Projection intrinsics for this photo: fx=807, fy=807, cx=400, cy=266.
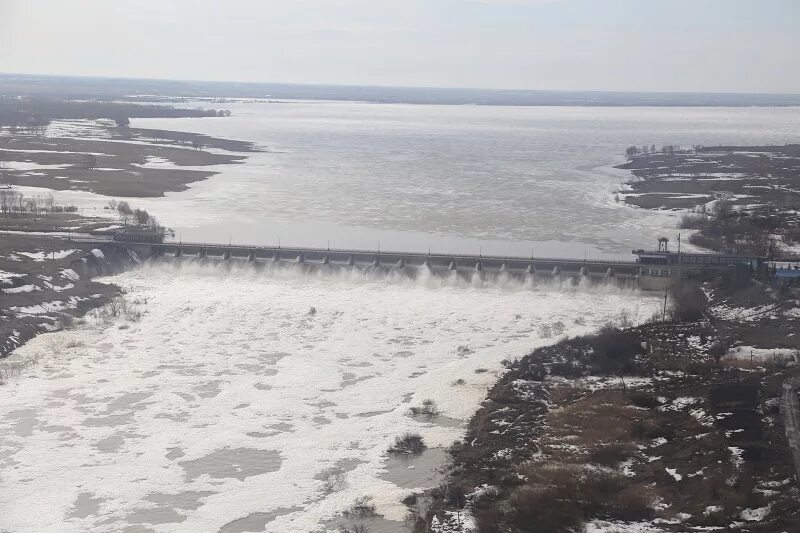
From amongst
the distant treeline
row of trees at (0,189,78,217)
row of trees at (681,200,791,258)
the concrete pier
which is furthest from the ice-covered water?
the distant treeline

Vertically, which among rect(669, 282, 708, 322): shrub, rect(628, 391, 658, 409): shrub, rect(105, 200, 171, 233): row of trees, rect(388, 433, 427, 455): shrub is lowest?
rect(388, 433, 427, 455): shrub

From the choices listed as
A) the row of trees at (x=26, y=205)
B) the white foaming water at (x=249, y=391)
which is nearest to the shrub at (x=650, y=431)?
the white foaming water at (x=249, y=391)

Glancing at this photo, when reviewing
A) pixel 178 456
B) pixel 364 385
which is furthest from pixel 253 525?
pixel 364 385

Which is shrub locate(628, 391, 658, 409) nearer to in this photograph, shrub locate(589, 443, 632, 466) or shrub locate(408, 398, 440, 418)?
shrub locate(589, 443, 632, 466)

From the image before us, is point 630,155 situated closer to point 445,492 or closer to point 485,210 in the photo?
point 485,210

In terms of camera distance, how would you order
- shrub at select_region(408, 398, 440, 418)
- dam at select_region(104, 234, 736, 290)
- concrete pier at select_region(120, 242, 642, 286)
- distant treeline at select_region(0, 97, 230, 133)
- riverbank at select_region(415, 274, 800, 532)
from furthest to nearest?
distant treeline at select_region(0, 97, 230, 133)
concrete pier at select_region(120, 242, 642, 286)
dam at select_region(104, 234, 736, 290)
shrub at select_region(408, 398, 440, 418)
riverbank at select_region(415, 274, 800, 532)

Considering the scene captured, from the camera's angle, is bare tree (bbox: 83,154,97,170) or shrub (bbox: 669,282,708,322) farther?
bare tree (bbox: 83,154,97,170)
